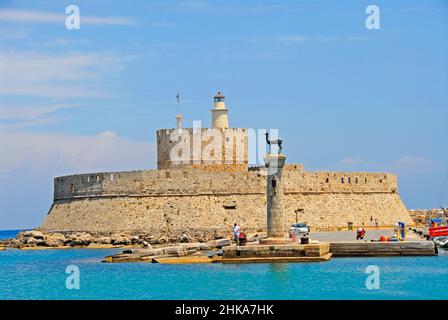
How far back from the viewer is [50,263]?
29641mm

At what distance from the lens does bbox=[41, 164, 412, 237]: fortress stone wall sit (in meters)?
37.0

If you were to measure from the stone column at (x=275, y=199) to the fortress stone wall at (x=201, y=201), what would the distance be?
10821 millimetres

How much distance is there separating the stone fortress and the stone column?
10624 mm

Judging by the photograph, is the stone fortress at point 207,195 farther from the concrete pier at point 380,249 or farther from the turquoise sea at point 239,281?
the concrete pier at point 380,249

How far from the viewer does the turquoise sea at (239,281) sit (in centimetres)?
1998

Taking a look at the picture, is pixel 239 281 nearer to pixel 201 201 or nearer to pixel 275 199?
pixel 275 199

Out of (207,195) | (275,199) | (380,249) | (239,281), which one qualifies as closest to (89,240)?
(207,195)

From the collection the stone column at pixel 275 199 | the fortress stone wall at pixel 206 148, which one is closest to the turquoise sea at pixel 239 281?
the stone column at pixel 275 199

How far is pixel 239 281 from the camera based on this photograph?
21.7 m

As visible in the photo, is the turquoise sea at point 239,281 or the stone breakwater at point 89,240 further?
the stone breakwater at point 89,240

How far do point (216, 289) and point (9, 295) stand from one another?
477cm
